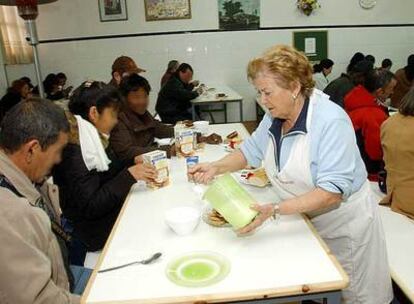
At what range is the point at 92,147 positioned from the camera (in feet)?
6.19

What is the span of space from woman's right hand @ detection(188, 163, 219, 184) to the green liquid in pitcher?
64 centimetres

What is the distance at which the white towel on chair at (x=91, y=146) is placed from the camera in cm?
186

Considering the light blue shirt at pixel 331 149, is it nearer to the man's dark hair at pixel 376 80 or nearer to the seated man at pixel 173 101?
the man's dark hair at pixel 376 80

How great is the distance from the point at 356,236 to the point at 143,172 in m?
1.05

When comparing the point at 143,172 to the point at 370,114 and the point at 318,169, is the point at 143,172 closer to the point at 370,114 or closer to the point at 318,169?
the point at 318,169

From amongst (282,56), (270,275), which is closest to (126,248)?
(270,275)

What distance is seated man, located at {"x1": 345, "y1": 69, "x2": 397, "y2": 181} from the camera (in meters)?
2.89

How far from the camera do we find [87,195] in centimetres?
183

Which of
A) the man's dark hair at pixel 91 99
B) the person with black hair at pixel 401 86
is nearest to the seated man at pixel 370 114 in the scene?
the man's dark hair at pixel 91 99

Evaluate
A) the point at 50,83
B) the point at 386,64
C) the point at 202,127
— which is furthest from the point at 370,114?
the point at 50,83

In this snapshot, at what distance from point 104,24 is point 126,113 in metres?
4.52

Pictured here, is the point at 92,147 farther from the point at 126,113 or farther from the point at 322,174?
the point at 322,174

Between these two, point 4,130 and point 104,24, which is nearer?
point 4,130

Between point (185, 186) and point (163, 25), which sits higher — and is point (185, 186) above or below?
below
